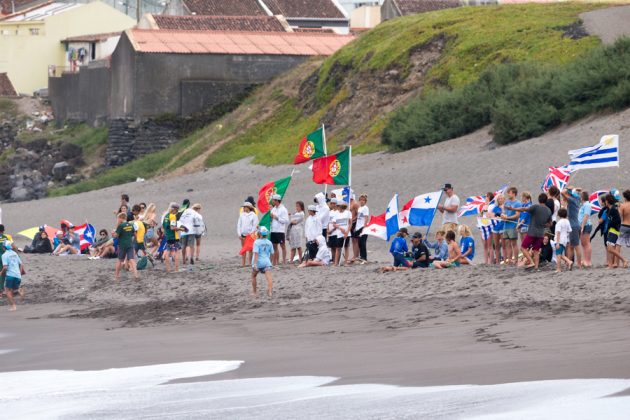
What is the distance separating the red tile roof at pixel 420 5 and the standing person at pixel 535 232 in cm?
5290

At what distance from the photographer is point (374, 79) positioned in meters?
49.5

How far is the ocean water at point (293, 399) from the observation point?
11.5 m

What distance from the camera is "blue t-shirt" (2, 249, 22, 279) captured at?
22.1 meters

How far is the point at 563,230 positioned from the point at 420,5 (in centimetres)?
5552

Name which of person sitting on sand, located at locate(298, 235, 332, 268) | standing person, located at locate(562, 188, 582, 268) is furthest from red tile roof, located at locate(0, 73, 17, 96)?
standing person, located at locate(562, 188, 582, 268)

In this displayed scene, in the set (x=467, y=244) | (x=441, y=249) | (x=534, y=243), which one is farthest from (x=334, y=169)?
(x=534, y=243)

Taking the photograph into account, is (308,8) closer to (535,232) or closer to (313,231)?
(313,231)

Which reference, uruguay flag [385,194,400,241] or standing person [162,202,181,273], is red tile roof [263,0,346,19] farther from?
uruguay flag [385,194,400,241]

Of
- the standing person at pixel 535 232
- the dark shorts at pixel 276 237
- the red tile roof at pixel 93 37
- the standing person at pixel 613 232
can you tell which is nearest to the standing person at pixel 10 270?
the dark shorts at pixel 276 237

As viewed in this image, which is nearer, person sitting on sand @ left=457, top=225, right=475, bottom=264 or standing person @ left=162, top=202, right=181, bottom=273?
person sitting on sand @ left=457, top=225, right=475, bottom=264

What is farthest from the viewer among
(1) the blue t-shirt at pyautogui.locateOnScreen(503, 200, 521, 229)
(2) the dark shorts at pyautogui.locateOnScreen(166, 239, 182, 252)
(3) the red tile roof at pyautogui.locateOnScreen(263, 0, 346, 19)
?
(3) the red tile roof at pyautogui.locateOnScreen(263, 0, 346, 19)

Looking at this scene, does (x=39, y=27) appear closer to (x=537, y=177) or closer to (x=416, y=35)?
(x=416, y=35)

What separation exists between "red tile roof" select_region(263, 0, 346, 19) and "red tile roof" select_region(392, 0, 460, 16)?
6.29 m

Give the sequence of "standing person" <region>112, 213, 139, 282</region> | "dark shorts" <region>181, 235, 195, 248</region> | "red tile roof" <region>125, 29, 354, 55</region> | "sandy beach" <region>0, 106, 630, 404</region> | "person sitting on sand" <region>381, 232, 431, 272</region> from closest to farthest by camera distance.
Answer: "sandy beach" <region>0, 106, 630, 404</region> → "person sitting on sand" <region>381, 232, 431, 272</region> → "standing person" <region>112, 213, 139, 282</region> → "dark shorts" <region>181, 235, 195, 248</region> → "red tile roof" <region>125, 29, 354, 55</region>
